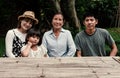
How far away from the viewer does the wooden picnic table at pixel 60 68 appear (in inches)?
103

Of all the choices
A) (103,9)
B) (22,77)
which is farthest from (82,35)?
(103,9)

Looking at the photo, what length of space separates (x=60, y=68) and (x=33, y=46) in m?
1.33

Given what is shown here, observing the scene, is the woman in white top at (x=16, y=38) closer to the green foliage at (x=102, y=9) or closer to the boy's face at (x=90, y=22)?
the boy's face at (x=90, y=22)

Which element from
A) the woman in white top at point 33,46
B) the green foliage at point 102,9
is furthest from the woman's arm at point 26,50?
the green foliage at point 102,9

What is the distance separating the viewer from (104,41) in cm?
462

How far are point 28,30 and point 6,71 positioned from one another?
1657mm

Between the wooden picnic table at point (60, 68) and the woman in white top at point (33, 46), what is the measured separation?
0.61m

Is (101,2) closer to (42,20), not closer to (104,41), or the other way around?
(42,20)

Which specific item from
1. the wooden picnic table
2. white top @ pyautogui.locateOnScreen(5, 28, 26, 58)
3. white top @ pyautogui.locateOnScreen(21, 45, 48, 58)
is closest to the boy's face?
white top @ pyautogui.locateOnScreen(21, 45, 48, 58)

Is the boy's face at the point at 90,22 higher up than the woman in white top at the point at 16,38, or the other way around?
the boy's face at the point at 90,22

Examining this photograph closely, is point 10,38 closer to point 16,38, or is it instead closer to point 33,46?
point 16,38

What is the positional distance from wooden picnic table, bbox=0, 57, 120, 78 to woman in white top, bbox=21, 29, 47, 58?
2.01ft

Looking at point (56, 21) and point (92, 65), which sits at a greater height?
point (56, 21)

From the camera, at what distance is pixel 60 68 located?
291cm
